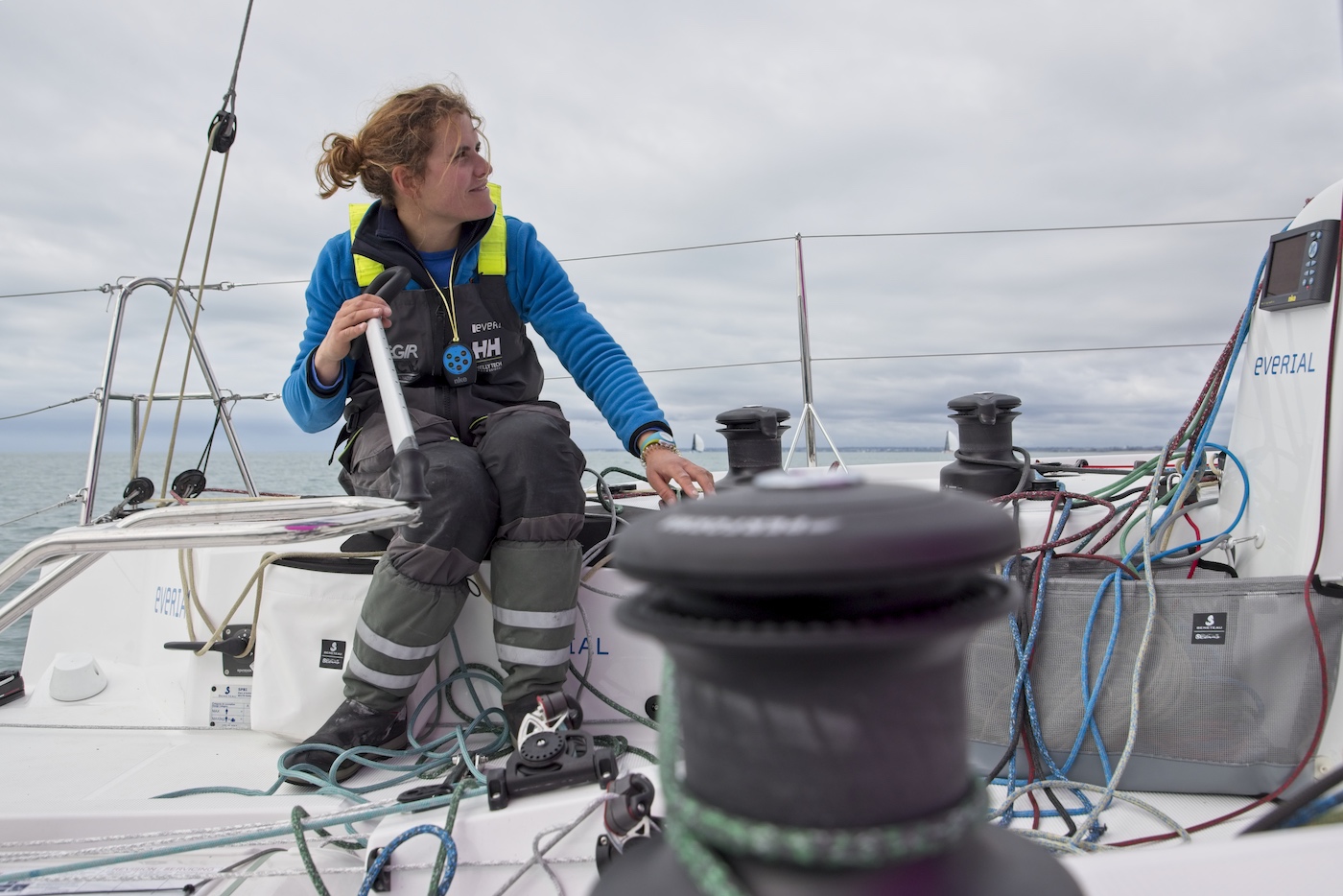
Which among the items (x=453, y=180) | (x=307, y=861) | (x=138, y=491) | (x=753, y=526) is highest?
(x=453, y=180)

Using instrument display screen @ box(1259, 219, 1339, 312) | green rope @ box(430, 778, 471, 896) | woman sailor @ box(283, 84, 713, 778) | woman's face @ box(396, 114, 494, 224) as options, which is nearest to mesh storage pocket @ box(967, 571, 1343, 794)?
instrument display screen @ box(1259, 219, 1339, 312)

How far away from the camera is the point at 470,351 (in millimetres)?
1626

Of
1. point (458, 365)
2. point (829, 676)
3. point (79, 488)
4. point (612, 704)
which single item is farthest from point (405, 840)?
point (79, 488)

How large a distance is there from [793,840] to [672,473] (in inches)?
49.5

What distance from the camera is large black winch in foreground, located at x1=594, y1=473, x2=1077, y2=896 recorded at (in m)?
0.30

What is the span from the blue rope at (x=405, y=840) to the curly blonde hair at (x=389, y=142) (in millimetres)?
1196

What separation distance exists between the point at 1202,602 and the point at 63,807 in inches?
61.5

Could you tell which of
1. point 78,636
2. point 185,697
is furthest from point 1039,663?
point 78,636

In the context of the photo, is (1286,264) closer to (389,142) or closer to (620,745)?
(620,745)

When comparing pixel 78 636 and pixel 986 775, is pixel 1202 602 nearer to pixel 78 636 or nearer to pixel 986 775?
pixel 986 775

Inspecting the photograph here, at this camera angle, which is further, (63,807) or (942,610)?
(63,807)

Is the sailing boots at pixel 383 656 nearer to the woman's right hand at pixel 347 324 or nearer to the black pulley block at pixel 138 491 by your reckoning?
the woman's right hand at pixel 347 324

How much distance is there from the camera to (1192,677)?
3.73 ft

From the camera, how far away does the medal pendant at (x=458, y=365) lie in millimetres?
1604
